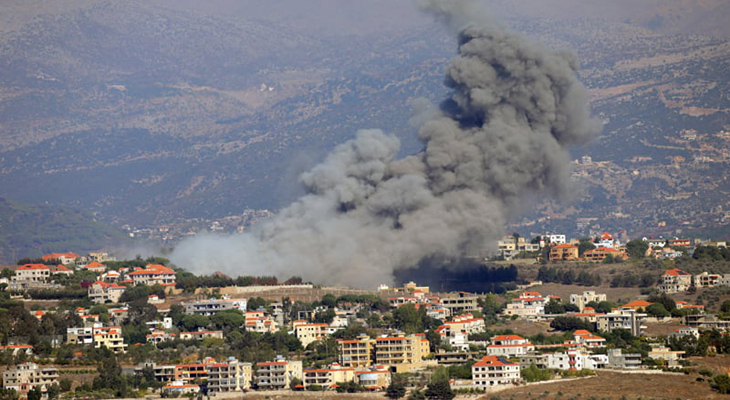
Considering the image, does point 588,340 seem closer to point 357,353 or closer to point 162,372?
point 357,353

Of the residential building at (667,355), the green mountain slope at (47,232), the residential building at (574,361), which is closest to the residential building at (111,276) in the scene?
the residential building at (574,361)

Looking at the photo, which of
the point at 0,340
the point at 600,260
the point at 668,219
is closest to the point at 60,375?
the point at 0,340

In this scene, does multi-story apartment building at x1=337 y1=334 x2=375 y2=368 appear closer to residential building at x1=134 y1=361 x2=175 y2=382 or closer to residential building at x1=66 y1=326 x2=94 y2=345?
residential building at x1=134 y1=361 x2=175 y2=382

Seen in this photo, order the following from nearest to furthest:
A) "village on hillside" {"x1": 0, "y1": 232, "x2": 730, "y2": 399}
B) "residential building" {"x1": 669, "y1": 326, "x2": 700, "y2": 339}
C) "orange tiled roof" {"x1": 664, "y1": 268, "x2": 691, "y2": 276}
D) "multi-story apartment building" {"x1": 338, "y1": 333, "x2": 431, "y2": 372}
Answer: "village on hillside" {"x1": 0, "y1": 232, "x2": 730, "y2": 399} → "multi-story apartment building" {"x1": 338, "y1": 333, "x2": 431, "y2": 372} → "residential building" {"x1": 669, "y1": 326, "x2": 700, "y2": 339} → "orange tiled roof" {"x1": 664, "y1": 268, "x2": 691, "y2": 276}

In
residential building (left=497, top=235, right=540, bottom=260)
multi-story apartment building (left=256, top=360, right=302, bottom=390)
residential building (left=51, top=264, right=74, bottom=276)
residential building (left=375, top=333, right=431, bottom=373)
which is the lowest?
multi-story apartment building (left=256, top=360, right=302, bottom=390)

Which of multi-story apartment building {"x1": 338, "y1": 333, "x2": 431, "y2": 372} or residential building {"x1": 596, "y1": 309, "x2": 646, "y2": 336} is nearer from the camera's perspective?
multi-story apartment building {"x1": 338, "y1": 333, "x2": 431, "y2": 372}

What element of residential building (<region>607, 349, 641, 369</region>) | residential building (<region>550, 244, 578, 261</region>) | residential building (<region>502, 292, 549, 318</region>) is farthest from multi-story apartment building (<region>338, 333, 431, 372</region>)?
residential building (<region>550, 244, 578, 261</region>)

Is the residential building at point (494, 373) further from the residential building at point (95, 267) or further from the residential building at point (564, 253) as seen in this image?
the residential building at point (564, 253)

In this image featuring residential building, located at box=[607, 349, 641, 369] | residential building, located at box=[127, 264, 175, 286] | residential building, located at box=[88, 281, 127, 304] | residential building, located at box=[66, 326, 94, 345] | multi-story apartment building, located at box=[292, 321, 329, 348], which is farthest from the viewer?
residential building, located at box=[127, 264, 175, 286]
